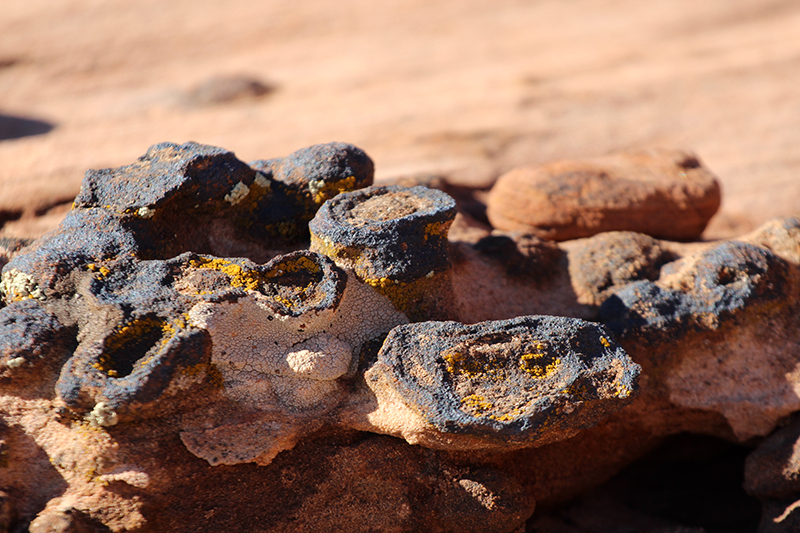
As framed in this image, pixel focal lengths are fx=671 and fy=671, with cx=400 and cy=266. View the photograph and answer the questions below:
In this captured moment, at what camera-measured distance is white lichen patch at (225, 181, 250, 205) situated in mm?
2534

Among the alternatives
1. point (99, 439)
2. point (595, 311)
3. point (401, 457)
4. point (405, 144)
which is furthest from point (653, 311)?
point (405, 144)

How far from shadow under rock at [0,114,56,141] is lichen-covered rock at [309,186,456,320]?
4.15 meters

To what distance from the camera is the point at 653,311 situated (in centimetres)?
259

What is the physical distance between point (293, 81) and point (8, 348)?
4.98 m

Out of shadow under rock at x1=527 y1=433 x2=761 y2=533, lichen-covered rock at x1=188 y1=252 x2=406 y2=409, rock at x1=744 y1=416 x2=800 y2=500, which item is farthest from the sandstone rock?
rock at x1=744 y1=416 x2=800 y2=500

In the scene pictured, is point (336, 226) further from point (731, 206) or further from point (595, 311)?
point (731, 206)

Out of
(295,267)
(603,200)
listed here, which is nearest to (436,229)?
(295,267)

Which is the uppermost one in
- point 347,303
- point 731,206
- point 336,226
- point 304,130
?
point 336,226

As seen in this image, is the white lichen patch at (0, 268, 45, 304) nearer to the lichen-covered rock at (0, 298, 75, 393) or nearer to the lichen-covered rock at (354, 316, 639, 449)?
the lichen-covered rock at (0, 298, 75, 393)

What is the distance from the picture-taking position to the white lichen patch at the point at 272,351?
2.05m

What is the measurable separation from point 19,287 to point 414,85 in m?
4.61

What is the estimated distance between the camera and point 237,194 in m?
2.54

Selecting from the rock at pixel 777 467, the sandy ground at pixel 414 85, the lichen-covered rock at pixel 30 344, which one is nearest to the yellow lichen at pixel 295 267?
the lichen-covered rock at pixel 30 344

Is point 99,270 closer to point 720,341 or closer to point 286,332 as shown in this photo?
point 286,332
